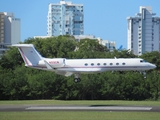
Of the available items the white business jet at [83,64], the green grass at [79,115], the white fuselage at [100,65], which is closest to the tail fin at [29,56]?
the white business jet at [83,64]

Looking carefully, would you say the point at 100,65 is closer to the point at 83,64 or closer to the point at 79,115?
the point at 83,64

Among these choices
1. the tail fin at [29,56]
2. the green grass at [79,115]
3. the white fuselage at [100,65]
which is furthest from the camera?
the tail fin at [29,56]

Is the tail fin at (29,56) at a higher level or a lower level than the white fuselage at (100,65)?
higher

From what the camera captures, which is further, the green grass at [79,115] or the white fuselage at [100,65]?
the white fuselage at [100,65]

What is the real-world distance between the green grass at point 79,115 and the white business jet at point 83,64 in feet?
64.2

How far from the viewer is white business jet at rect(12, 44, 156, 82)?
6216 cm

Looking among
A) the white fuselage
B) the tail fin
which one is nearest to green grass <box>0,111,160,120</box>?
the white fuselage

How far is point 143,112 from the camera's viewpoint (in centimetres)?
4281

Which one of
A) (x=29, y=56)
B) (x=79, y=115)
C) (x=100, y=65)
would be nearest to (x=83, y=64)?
(x=100, y=65)

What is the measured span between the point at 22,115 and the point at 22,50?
26443 millimetres

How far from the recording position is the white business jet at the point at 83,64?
62.2 metres

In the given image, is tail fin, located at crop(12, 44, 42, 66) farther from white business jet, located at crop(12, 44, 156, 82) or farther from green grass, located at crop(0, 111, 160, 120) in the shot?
green grass, located at crop(0, 111, 160, 120)

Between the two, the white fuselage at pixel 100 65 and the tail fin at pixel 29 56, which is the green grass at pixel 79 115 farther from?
the tail fin at pixel 29 56

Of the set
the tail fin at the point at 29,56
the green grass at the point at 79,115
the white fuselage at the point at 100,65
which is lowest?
the green grass at the point at 79,115
